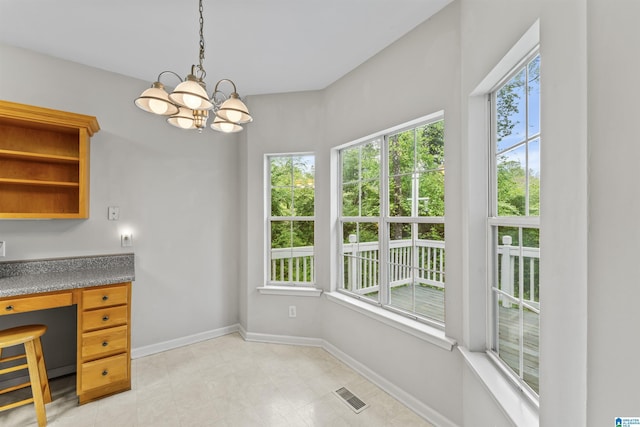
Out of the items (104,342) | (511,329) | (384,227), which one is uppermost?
(384,227)

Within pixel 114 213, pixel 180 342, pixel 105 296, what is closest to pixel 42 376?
pixel 105 296

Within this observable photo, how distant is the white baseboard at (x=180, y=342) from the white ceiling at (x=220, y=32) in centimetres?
278

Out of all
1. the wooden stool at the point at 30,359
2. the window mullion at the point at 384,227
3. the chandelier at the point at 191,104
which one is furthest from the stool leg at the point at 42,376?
the window mullion at the point at 384,227

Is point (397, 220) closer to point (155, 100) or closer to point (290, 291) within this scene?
point (290, 291)

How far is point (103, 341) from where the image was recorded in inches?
81.7

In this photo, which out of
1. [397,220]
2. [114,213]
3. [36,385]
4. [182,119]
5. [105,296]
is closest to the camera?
[182,119]

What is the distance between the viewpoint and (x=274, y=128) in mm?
3025

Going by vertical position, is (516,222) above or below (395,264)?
above

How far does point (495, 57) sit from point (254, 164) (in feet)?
7.90

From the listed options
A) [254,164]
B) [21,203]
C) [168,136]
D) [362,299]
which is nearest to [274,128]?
[254,164]

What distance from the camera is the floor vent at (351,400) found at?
1976 millimetres

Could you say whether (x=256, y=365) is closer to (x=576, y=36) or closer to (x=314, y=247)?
(x=314, y=247)

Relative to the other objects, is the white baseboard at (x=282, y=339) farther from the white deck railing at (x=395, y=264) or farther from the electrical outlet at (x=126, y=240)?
the electrical outlet at (x=126, y=240)

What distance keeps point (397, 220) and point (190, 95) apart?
171cm
